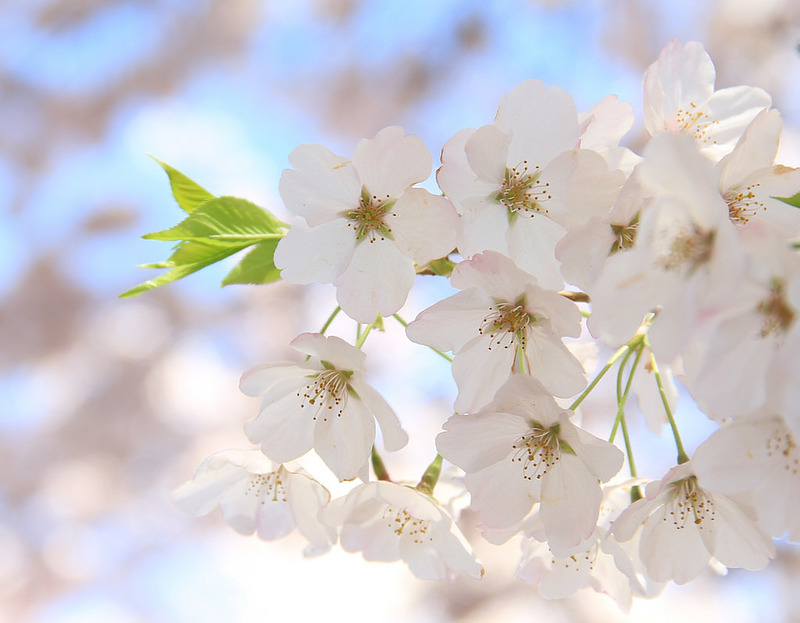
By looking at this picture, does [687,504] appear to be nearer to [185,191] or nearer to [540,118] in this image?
[540,118]

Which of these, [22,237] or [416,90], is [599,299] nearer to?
[416,90]

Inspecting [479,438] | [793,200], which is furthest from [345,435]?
[793,200]

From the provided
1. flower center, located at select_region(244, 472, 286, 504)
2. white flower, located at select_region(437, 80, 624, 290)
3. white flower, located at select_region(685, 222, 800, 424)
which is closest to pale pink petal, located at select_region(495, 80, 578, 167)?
white flower, located at select_region(437, 80, 624, 290)

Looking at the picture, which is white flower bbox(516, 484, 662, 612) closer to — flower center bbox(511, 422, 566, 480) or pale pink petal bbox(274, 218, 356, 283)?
flower center bbox(511, 422, 566, 480)

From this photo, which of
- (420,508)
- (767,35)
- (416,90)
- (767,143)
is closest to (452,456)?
(420,508)

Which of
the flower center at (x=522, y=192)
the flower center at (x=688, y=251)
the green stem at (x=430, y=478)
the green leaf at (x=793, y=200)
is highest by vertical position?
the flower center at (x=522, y=192)

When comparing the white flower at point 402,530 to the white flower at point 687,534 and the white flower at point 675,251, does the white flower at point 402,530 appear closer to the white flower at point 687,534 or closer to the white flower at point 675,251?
the white flower at point 687,534

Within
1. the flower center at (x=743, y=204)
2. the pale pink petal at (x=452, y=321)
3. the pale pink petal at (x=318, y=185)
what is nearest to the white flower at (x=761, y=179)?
the flower center at (x=743, y=204)
